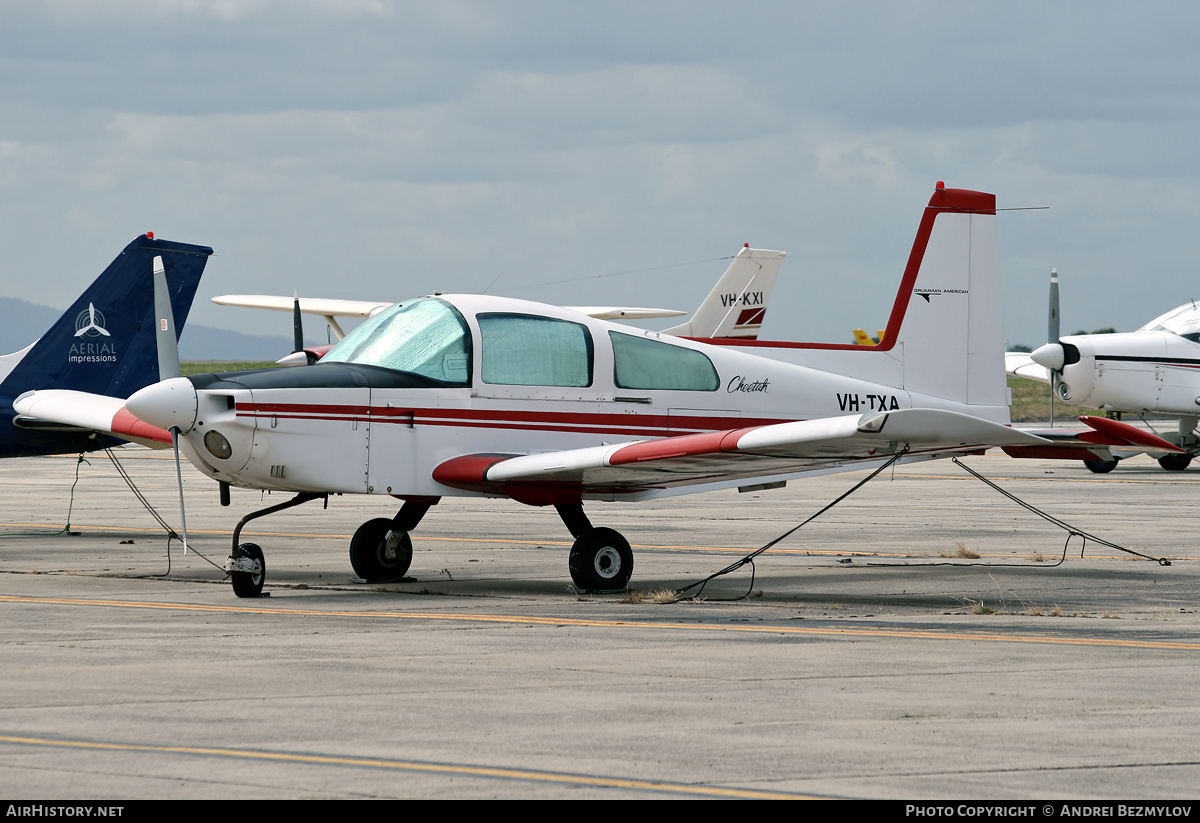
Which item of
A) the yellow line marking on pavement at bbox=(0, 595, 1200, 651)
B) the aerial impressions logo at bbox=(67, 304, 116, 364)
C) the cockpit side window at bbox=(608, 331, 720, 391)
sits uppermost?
the aerial impressions logo at bbox=(67, 304, 116, 364)

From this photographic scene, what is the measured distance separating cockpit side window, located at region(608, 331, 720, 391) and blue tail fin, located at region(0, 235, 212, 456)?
6.27 meters

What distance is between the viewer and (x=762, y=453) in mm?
9391

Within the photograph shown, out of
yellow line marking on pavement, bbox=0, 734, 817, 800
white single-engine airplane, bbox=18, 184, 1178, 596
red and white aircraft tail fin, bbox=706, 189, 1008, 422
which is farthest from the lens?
red and white aircraft tail fin, bbox=706, 189, 1008, 422

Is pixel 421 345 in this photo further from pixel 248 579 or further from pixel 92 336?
pixel 92 336

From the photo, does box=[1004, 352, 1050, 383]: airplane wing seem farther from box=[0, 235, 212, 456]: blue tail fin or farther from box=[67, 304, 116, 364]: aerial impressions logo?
box=[67, 304, 116, 364]: aerial impressions logo

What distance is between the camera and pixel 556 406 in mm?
11109

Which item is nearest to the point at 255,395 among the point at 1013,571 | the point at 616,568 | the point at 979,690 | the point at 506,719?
the point at 616,568

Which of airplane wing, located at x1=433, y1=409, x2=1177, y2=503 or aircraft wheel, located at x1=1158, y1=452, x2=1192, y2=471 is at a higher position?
airplane wing, located at x1=433, y1=409, x2=1177, y2=503

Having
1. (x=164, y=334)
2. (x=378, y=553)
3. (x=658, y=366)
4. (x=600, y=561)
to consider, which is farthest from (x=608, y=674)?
(x=164, y=334)

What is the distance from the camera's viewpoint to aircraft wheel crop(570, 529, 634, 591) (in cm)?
1066

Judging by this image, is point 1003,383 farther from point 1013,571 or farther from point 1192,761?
point 1192,761

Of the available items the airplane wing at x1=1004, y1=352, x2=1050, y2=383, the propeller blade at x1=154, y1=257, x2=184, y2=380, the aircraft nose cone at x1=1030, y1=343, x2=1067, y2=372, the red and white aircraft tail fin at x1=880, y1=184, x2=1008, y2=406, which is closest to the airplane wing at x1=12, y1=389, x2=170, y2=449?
→ the propeller blade at x1=154, y1=257, x2=184, y2=380

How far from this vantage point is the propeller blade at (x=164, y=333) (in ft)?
35.6

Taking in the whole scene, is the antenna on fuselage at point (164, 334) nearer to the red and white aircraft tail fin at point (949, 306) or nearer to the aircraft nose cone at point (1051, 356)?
the red and white aircraft tail fin at point (949, 306)
